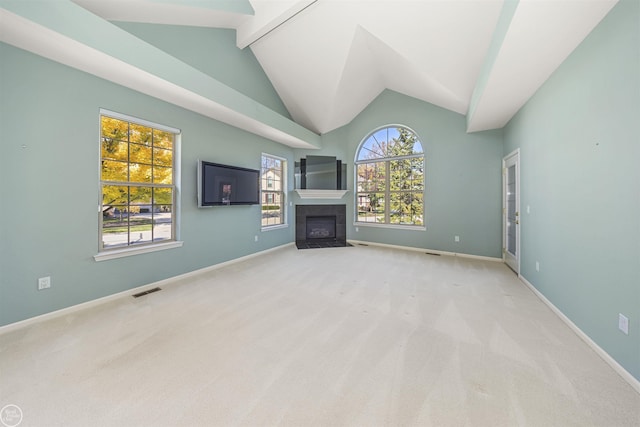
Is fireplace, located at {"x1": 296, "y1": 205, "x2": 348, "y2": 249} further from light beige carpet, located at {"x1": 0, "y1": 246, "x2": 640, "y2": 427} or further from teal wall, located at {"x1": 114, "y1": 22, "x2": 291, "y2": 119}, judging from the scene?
light beige carpet, located at {"x1": 0, "y1": 246, "x2": 640, "y2": 427}

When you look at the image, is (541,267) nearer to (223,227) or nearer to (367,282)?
(367,282)

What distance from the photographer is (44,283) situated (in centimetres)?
231

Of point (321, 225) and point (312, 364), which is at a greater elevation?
point (321, 225)

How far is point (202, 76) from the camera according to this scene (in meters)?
3.08

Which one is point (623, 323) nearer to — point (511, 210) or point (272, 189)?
point (511, 210)

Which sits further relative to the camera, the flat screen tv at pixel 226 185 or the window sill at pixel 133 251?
the flat screen tv at pixel 226 185

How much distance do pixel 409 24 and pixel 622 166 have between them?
2.78 meters

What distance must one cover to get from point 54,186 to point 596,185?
4.94m

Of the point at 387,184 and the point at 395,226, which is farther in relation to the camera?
the point at 387,184

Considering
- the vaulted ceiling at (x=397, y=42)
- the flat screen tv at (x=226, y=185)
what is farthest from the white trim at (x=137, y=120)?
the flat screen tv at (x=226, y=185)

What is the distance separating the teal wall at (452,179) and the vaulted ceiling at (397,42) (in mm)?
302

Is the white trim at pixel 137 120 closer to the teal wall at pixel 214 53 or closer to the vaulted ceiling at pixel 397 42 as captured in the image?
the vaulted ceiling at pixel 397 42

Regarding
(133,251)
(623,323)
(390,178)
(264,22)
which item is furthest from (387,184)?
(133,251)

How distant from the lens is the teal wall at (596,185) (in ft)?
5.12
